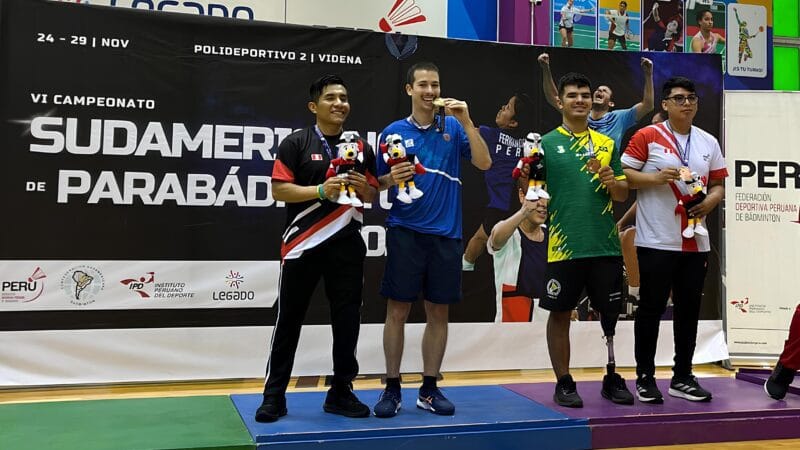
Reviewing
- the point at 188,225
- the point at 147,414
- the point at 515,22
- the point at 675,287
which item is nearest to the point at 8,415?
the point at 147,414

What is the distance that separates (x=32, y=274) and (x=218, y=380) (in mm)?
1453

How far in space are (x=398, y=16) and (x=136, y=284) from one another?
12.2 feet

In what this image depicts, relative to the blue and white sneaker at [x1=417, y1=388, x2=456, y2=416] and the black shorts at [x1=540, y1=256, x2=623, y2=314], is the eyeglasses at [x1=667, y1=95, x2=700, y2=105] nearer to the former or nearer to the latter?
the black shorts at [x1=540, y1=256, x2=623, y2=314]

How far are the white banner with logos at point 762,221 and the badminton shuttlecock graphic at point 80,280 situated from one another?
4.99 m

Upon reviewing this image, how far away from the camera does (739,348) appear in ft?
16.6

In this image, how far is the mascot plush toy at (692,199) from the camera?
3244mm

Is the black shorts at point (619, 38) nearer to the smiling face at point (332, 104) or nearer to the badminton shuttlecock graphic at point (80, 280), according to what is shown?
the smiling face at point (332, 104)

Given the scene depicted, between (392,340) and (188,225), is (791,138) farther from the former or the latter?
(188,225)

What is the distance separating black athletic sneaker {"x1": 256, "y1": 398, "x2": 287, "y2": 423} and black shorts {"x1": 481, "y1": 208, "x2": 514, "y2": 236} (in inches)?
95.7

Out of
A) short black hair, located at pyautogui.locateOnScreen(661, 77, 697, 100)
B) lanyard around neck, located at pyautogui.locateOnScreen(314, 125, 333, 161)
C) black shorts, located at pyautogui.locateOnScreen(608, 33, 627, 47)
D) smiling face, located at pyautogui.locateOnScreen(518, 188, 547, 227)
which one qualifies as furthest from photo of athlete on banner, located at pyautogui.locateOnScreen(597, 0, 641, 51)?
lanyard around neck, located at pyautogui.locateOnScreen(314, 125, 333, 161)

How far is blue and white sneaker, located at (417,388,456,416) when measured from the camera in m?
3.00

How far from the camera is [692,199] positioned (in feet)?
10.7

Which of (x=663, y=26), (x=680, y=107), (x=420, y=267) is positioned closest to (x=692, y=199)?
(x=680, y=107)

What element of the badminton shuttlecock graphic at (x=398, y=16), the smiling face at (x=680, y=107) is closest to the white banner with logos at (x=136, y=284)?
the smiling face at (x=680, y=107)
